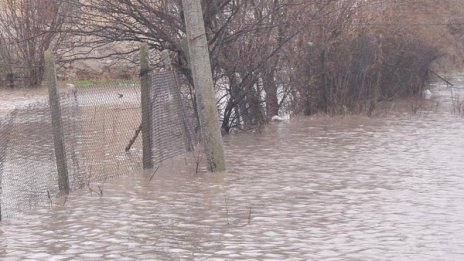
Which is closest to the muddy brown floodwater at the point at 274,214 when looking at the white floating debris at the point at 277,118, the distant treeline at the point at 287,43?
the distant treeline at the point at 287,43

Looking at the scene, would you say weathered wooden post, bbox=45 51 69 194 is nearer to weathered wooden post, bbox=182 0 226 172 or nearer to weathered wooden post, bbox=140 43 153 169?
weathered wooden post, bbox=140 43 153 169

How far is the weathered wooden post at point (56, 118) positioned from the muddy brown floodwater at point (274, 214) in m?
0.40

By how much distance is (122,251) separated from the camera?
24.6 ft

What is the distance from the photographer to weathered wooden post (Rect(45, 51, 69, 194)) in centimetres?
1005

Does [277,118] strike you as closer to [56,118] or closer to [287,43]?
[287,43]

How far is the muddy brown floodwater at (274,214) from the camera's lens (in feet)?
24.6

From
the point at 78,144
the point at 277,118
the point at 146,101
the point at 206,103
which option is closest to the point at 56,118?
the point at 146,101

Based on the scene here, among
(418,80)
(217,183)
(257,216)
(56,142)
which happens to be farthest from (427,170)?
(418,80)

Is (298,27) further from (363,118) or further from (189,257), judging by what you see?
(189,257)

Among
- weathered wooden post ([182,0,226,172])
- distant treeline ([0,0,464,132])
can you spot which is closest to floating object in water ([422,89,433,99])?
distant treeline ([0,0,464,132])

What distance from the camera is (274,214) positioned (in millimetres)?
9047

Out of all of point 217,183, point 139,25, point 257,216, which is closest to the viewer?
point 257,216

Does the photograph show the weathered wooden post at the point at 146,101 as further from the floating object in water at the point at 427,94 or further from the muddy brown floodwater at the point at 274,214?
the floating object in water at the point at 427,94

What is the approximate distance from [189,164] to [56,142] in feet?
10.3
